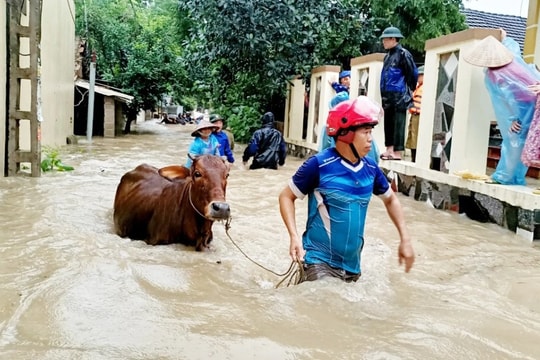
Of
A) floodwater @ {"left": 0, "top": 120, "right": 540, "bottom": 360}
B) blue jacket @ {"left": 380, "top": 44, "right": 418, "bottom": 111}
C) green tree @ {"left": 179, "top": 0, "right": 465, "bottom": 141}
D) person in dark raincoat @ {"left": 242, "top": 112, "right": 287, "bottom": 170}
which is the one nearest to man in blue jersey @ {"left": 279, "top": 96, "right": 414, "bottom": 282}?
floodwater @ {"left": 0, "top": 120, "right": 540, "bottom": 360}

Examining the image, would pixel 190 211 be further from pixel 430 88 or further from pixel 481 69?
pixel 430 88

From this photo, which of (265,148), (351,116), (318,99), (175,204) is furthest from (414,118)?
(351,116)

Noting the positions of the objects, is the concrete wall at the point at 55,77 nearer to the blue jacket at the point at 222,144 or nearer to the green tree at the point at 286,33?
the blue jacket at the point at 222,144

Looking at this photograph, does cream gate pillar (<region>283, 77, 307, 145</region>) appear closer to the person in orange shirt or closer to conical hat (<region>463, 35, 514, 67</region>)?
the person in orange shirt

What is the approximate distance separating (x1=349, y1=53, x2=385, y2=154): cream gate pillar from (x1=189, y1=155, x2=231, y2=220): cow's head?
585 centimetres

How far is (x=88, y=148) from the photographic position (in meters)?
17.1

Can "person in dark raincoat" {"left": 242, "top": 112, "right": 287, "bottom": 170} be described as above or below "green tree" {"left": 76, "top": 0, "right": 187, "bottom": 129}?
below

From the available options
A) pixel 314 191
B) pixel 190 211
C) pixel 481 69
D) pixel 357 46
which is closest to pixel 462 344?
pixel 314 191

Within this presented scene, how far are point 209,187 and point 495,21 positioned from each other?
58.7 ft

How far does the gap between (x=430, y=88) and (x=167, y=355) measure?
22.3 feet

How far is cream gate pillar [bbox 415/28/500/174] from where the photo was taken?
292 inches

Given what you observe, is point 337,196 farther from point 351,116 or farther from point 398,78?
point 398,78

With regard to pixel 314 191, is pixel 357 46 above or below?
above

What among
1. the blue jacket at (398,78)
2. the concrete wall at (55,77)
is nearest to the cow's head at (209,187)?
the blue jacket at (398,78)
